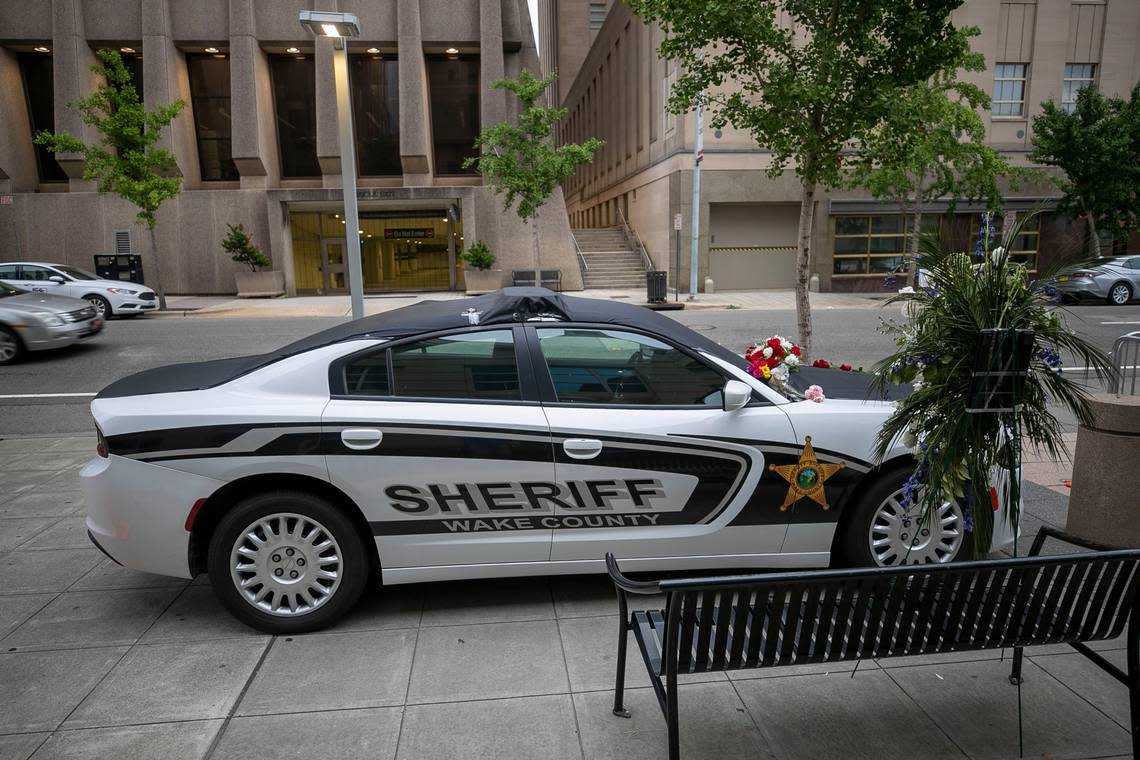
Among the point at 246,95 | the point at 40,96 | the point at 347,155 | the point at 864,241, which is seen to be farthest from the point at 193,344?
the point at 864,241

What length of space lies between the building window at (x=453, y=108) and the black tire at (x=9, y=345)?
19.1 meters

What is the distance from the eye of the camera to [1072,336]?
3.07 metres

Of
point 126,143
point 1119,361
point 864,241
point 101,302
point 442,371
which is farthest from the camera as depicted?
point 864,241

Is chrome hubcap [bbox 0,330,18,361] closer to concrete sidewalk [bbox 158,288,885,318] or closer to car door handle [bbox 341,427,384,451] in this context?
concrete sidewalk [bbox 158,288,885,318]

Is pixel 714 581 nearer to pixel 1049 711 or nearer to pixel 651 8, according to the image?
pixel 1049 711

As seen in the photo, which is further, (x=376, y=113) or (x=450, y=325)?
(x=376, y=113)

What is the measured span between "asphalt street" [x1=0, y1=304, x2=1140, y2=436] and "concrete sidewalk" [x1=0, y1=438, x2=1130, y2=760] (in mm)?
4281

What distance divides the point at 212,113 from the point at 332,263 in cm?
701

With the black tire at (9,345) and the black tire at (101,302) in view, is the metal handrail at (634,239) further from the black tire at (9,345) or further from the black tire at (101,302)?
the black tire at (9,345)

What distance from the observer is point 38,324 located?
497 inches

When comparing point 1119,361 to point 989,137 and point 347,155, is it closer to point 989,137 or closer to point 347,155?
point 347,155

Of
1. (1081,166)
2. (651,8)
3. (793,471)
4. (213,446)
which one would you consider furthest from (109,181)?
(1081,166)

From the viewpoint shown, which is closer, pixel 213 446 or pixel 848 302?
pixel 213 446

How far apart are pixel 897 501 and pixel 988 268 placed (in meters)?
1.60
